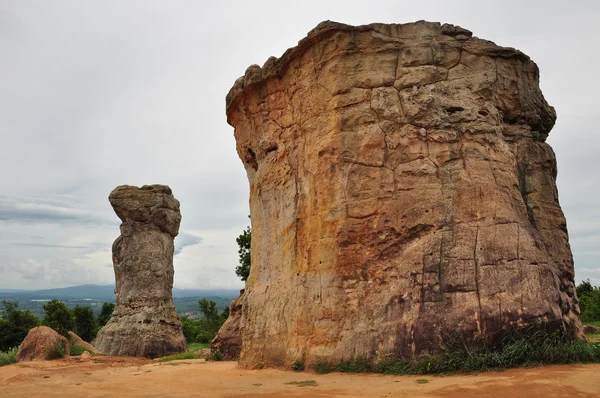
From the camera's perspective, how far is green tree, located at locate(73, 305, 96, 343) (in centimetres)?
2933

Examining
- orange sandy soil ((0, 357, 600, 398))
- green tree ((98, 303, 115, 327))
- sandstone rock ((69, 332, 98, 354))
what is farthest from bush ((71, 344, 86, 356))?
green tree ((98, 303, 115, 327))

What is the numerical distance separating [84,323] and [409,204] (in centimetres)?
2497

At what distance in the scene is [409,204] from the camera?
1002 cm

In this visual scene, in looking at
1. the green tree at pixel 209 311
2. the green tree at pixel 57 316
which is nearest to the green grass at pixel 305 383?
the green tree at pixel 57 316

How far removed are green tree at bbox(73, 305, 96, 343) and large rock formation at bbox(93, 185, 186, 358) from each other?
9236mm

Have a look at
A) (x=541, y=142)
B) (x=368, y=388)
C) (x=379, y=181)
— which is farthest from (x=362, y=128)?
(x=368, y=388)

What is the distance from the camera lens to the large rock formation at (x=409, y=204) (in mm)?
9078

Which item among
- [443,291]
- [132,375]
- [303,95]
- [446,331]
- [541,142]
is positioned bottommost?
[132,375]

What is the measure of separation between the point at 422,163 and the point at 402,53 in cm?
233

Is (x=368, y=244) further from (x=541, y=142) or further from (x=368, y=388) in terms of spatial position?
(x=541, y=142)

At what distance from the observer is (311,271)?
35.1ft

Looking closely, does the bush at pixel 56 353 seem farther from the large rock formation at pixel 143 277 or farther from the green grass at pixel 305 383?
the green grass at pixel 305 383

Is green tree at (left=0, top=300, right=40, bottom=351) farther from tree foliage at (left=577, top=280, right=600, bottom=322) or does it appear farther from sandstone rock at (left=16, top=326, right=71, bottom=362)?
tree foliage at (left=577, top=280, right=600, bottom=322)

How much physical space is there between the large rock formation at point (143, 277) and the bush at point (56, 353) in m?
3.02
